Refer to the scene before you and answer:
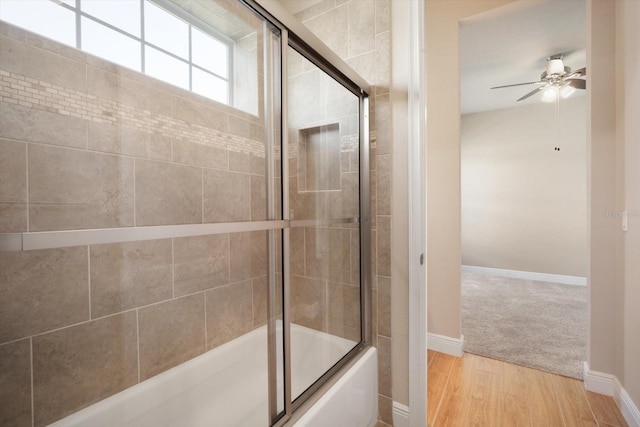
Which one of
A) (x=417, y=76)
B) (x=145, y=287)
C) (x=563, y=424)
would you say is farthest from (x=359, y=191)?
(x=563, y=424)

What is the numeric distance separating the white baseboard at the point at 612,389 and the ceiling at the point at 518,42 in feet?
8.21

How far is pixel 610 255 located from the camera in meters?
1.70

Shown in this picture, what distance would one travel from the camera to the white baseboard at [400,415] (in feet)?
4.91

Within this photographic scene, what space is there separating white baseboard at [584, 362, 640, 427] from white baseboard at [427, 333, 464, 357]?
0.72 metres

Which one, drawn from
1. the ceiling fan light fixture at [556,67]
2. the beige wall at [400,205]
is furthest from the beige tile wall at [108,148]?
the ceiling fan light fixture at [556,67]

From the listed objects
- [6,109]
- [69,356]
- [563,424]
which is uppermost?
[6,109]

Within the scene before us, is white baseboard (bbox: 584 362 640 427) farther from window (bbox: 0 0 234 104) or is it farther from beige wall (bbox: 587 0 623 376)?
window (bbox: 0 0 234 104)

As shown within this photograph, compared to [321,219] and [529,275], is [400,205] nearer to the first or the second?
[321,219]

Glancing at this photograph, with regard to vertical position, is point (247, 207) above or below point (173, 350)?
above

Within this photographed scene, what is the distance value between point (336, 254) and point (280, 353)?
1.96ft

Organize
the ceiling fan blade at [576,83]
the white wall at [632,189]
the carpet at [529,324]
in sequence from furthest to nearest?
the ceiling fan blade at [576,83], the carpet at [529,324], the white wall at [632,189]

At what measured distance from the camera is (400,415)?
1.51 metres

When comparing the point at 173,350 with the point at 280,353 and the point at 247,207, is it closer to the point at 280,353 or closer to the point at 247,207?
the point at 280,353

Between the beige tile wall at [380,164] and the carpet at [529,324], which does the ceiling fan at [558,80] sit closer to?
the beige tile wall at [380,164]
